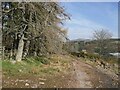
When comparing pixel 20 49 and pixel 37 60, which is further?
pixel 37 60

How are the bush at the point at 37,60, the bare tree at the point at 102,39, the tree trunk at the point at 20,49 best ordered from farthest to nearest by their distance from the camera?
the bare tree at the point at 102,39
the bush at the point at 37,60
the tree trunk at the point at 20,49

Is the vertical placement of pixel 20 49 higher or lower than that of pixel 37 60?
higher

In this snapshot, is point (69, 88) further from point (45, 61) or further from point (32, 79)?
point (45, 61)

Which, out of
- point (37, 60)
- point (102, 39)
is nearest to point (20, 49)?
point (37, 60)

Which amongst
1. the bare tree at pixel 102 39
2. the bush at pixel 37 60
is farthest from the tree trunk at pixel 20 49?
the bare tree at pixel 102 39

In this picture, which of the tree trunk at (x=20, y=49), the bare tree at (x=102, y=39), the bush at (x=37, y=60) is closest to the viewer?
the tree trunk at (x=20, y=49)

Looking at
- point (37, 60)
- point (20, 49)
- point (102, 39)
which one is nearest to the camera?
point (20, 49)

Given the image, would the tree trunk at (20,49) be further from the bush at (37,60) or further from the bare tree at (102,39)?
the bare tree at (102,39)

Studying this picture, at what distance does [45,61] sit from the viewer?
21.4 meters

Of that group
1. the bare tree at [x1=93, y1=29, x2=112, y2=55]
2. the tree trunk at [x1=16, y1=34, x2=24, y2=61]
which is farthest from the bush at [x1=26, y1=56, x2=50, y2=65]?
the bare tree at [x1=93, y1=29, x2=112, y2=55]

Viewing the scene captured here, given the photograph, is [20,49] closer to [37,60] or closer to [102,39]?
[37,60]

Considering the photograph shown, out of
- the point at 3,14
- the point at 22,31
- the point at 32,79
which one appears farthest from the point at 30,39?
the point at 32,79

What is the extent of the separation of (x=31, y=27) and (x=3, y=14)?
198 cm

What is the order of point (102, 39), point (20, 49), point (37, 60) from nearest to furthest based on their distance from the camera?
1. point (20, 49)
2. point (37, 60)
3. point (102, 39)
